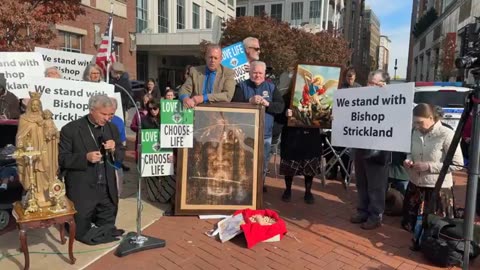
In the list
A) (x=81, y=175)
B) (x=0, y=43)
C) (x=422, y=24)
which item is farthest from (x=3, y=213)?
(x=422, y=24)

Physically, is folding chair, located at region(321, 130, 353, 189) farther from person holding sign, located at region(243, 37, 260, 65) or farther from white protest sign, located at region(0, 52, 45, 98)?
white protest sign, located at region(0, 52, 45, 98)

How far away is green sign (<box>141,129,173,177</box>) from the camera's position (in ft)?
15.5

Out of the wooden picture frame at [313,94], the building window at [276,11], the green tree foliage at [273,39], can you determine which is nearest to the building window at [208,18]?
the green tree foliage at [273,39]

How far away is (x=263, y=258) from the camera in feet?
13.2

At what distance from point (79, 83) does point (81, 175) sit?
1150mm

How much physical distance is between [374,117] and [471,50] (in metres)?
1.28

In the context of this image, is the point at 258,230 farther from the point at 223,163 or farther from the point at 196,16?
the point at 196,16

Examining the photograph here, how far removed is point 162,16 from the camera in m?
27.7

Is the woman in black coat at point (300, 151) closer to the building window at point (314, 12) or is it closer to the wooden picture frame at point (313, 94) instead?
the wooden picture frame at point (313, 94)

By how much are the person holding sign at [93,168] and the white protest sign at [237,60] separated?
9.05ft

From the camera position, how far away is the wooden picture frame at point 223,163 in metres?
5.02

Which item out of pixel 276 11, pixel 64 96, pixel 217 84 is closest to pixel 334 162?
pixel 217 84

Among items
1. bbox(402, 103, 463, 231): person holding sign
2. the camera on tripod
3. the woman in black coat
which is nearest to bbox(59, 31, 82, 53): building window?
the woman in black coat

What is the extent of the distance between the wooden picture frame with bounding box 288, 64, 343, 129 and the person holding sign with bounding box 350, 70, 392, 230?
767mm
